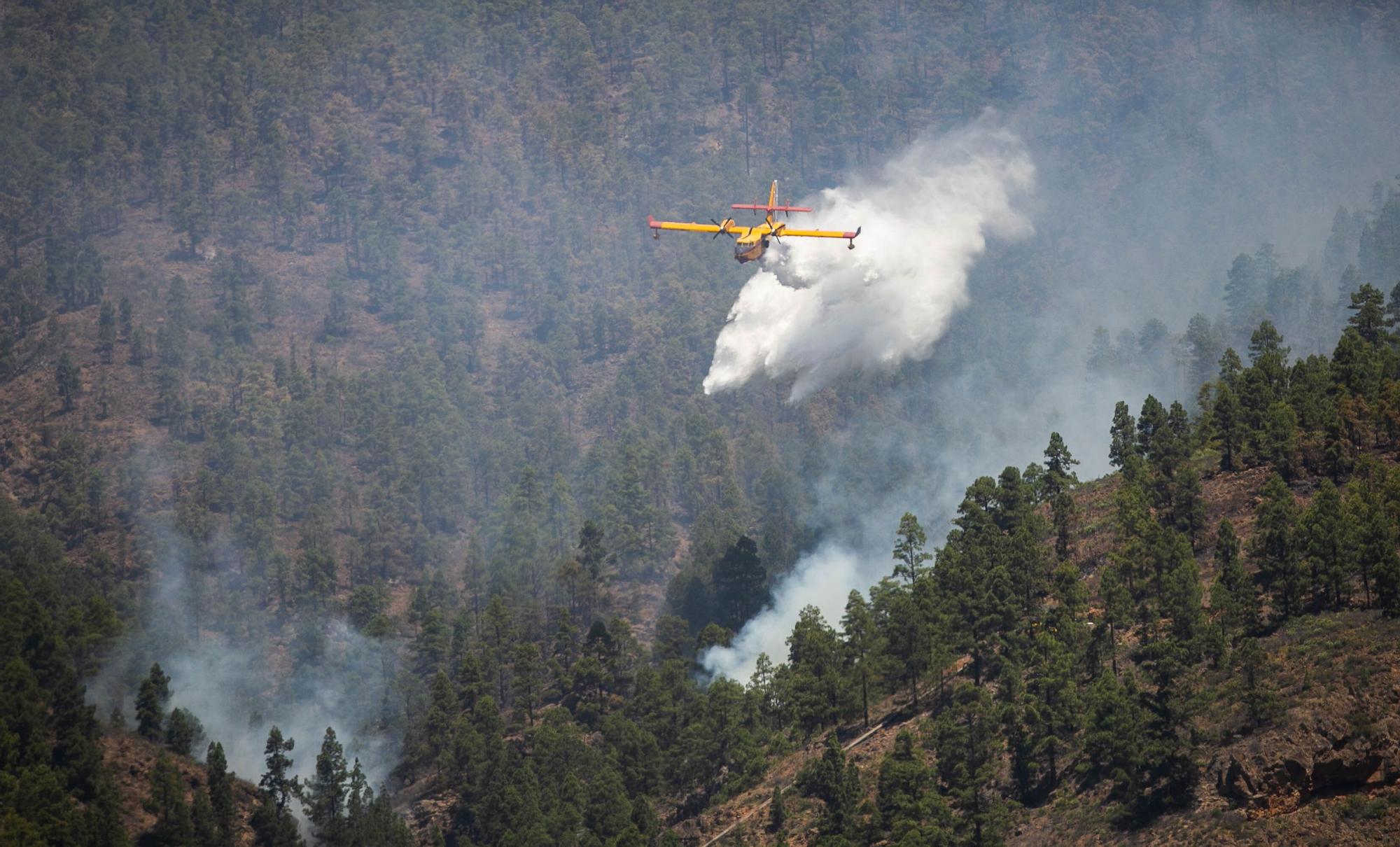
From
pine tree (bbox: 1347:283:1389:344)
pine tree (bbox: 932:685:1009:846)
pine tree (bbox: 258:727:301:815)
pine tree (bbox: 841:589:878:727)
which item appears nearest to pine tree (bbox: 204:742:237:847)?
pine tree (bbox: 258:727:301:815)

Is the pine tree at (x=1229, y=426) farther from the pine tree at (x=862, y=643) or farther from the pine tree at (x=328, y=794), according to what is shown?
the pine tree at (x=328, y=794)

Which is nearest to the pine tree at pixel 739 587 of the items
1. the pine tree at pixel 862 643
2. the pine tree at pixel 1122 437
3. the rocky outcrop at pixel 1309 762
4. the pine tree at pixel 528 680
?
the pine tree at pixel 528 680

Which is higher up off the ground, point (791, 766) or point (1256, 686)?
point (791, 766)

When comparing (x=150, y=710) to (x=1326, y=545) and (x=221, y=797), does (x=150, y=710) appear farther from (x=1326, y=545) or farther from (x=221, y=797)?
(x=1326, y=545)

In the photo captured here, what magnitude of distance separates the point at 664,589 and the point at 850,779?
86773 millimetres

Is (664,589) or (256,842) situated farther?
(664,589)

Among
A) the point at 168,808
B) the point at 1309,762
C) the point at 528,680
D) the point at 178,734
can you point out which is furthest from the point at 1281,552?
the point at 178,734

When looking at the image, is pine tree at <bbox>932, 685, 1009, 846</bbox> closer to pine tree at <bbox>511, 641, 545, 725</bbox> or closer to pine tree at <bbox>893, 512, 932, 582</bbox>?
pine tree at <bbox>893, 512, 932, 582</bbox>

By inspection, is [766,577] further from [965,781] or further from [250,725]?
[965,781]

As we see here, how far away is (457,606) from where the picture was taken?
176750 mm

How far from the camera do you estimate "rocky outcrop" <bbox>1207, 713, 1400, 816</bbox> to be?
86.8 meters

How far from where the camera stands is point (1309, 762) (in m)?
88.2

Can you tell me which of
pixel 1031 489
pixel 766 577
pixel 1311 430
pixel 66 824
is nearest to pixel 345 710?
pixel 766 577

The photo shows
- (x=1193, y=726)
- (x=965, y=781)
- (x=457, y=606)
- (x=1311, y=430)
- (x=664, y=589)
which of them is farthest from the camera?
(x=664, y=589)
